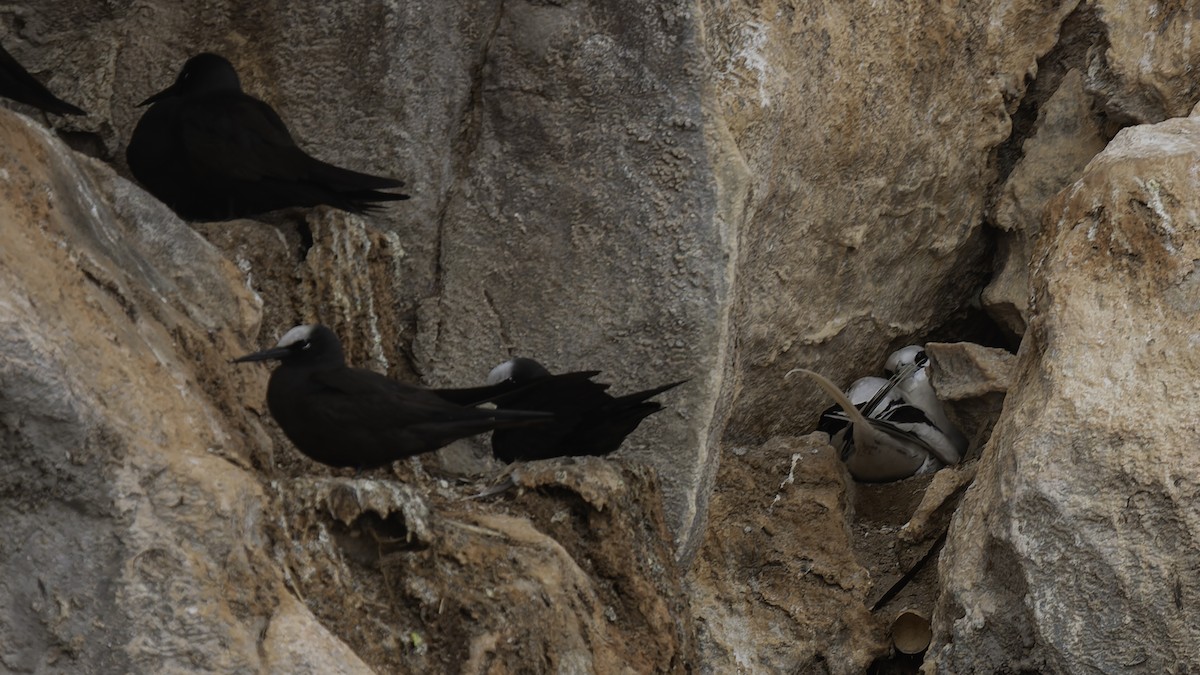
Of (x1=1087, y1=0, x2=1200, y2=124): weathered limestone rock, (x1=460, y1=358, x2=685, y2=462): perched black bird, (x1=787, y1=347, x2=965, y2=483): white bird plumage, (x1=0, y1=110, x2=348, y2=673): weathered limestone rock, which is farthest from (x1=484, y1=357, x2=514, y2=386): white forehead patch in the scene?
(x1=1087, y1=0, x2=1200, y2=124): weathered limestone rock

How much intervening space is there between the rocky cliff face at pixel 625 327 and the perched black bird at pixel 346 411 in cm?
16

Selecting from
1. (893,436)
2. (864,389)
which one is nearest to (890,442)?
(893,436)

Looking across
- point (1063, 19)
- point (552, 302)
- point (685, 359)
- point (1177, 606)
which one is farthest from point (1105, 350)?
point (1063, 19)

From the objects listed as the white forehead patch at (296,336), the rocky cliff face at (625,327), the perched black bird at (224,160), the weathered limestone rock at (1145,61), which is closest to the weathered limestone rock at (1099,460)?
the rocky cliff face at (625,327)

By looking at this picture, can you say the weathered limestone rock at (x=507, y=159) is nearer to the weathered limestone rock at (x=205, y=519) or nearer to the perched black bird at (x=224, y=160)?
the perched black bird at (x=224, y=160)

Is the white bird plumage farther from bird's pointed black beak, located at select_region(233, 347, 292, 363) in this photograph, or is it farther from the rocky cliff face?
bird's pointed black beak, located at select_region(233, 347, 292, 363)

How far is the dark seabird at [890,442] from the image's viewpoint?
7.93 meters

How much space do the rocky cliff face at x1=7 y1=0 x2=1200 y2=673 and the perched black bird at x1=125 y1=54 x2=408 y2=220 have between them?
15cm

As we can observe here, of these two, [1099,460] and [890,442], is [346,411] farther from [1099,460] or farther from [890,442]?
[890,442]

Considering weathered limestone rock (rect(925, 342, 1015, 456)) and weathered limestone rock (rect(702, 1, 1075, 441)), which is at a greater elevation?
weathered limestone rock (rect(702, 1, 1075, 441))

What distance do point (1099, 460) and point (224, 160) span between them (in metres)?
2.91

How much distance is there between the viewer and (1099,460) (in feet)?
19.3

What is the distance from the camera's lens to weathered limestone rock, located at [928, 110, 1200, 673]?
5.77 metres

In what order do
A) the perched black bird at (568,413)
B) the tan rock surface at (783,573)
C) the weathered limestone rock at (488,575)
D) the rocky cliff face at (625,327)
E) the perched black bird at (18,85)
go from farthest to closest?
the tan rock surface at (783,573) < the perched black bird at (568,413) < the perched black bird at (18,85) < the weathered limestone rock at (488,575) < the rocky cliff face at (625,327)
